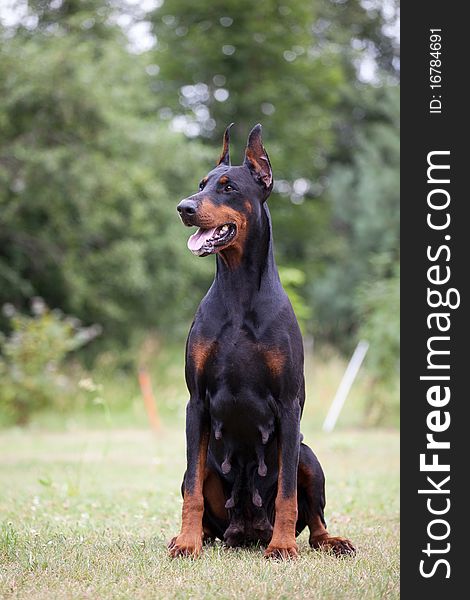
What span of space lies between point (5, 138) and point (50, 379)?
5949 mm

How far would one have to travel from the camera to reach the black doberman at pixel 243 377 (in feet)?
14.7

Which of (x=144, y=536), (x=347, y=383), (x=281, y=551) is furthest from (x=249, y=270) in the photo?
(x=347, y=383)

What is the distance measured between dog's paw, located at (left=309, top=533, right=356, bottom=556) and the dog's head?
1.60 metres

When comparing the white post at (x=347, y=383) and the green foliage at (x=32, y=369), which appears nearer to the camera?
the green foliage at (x=32, y=369)

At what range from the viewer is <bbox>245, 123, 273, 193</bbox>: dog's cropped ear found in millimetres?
4754

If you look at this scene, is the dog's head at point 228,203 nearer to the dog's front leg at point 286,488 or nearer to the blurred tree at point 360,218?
the dog's front leg at point 286,488

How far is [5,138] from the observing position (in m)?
18.1

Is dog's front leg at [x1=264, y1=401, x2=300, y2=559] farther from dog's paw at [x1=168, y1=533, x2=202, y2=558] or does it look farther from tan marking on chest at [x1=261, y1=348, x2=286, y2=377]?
dog's paw at [x1=168, y1=533, x2=202, y2=558]

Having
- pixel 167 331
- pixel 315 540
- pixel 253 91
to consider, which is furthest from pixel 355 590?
pixel 253 91

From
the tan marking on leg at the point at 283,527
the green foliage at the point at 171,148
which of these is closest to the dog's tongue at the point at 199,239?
the tan marking on leg at the point at 283,527

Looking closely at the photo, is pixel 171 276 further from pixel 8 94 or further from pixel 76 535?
pixel 76 535

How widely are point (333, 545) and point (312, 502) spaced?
246 mm

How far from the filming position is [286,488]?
177 inches

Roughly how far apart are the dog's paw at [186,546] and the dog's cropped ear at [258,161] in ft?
5.93
